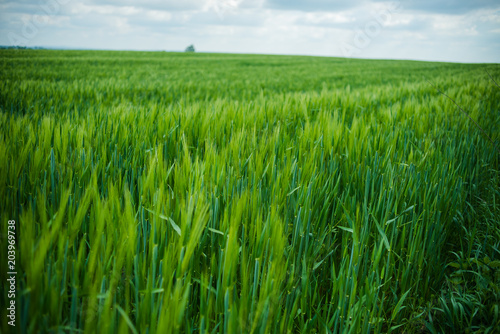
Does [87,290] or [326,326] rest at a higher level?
[87,290]

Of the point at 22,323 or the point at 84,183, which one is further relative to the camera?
the point at 84,183

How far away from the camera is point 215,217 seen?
2.85 ft

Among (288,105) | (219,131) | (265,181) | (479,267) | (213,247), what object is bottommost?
(479,267)

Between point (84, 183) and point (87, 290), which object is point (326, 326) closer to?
point (87, 290)

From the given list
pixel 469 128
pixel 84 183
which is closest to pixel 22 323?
pixel 84 183

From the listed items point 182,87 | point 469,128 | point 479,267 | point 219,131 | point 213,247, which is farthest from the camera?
point 182,87

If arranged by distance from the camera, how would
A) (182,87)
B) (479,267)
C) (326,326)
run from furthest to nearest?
(182,87), (479,267), (326,326)

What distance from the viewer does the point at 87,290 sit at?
0.58m

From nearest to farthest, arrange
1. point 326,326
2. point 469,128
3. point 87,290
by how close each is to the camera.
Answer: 1. point 87,290
2. point 326,326
3. point 469,128

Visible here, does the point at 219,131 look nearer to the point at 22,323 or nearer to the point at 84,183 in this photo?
the point at 84,183

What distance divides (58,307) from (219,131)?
4.60ft

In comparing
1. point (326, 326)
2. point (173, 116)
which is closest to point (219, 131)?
point (173, 116)

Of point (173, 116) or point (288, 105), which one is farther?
point (288, 105)

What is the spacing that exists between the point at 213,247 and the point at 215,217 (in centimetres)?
8
